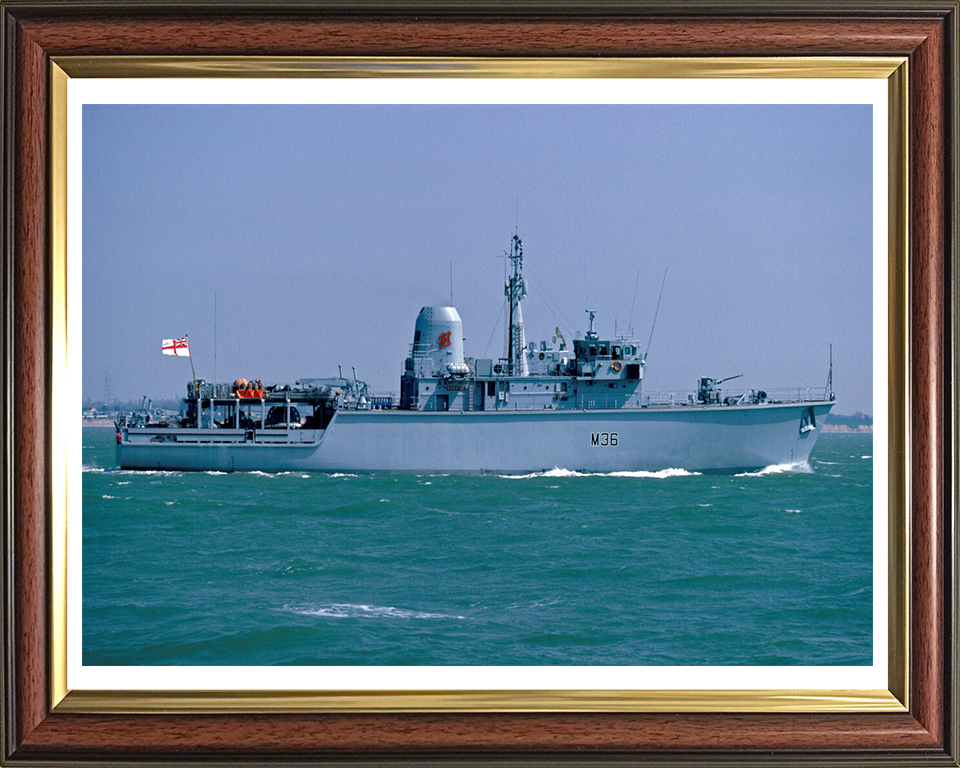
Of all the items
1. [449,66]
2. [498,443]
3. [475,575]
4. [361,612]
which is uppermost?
[449,66]

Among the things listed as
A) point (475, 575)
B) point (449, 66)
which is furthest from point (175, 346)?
point (449, 66)

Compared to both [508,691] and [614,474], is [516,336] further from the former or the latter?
[508,691]

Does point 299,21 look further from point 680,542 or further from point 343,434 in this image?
point 343,434

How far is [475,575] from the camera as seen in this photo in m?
6.74

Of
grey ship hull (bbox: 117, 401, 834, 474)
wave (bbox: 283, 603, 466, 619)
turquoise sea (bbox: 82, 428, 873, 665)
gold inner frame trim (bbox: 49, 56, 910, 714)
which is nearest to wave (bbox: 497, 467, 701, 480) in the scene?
grey ship hull (bbox: 117, 401, 834, 474)

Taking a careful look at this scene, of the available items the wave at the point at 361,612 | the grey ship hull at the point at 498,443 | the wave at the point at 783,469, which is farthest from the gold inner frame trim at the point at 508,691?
the wave at the point at 783,469

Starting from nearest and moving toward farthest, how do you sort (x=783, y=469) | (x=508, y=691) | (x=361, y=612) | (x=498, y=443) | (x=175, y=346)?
(x=508, y=691)
(x=361, y=612)
(x=175, y=346)
(x=498, y=443)
(x=783, y=469)

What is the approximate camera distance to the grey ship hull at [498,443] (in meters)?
16.7

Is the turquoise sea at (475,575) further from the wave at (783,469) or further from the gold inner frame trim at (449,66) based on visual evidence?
the wave at (783,469)

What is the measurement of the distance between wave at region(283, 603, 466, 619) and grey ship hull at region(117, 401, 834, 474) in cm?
1209

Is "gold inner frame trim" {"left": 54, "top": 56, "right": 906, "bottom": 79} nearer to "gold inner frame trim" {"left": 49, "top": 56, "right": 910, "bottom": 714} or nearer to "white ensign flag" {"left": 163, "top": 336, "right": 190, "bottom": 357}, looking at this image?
"gold inner frame trim" {"left": 49, "top": 56, "right": 910, "bottom": 714}

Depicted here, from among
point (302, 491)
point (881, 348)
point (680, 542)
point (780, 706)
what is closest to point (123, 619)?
point (780, 706)

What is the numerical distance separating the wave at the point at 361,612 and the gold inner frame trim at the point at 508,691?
4.70 ft

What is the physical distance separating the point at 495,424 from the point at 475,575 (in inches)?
405
